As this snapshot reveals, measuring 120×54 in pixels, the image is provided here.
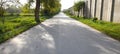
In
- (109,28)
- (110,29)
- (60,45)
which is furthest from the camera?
(109,28)

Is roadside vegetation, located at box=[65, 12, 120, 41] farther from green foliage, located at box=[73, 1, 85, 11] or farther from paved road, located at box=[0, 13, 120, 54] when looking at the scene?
green foliage, located at box=[73, 1, 85, 11]

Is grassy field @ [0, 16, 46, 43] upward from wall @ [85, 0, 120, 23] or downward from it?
downward

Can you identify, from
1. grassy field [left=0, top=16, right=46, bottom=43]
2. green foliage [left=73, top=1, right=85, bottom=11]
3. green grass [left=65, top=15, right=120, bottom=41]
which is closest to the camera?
grassy field [left=0, top=16, right=46, bottom=43]

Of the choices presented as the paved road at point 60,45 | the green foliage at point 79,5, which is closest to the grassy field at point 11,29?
the paved road at point 60,45

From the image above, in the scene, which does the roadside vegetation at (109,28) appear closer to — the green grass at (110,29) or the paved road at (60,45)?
the green grass at (110,29)

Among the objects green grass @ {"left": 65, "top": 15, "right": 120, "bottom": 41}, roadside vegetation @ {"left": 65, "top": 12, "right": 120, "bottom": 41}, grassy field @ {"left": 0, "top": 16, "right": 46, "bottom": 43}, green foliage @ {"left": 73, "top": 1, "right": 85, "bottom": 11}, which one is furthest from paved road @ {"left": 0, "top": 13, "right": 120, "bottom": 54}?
green foliage @ {"left": 73, "top": 1, "right": 85, "bottom": 11}

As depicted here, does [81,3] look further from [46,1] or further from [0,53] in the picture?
[0,53]

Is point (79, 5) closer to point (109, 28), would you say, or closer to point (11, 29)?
point (109, 28)

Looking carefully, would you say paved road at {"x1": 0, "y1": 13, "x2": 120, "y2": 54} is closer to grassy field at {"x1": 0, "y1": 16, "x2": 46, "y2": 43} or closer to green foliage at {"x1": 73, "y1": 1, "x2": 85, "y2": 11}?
grassy field at {"x1": 0, "y1": 16, "x2": 46, "y2": 43}

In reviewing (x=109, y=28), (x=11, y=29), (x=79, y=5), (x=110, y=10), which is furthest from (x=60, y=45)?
(x=79, y=5)

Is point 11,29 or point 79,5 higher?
point 79,5

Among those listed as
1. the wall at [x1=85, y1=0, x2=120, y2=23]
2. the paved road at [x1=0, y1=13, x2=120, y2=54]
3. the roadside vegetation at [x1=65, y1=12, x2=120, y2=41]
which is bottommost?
the roadside vegetation at [x1=65, y1=12, x2=120, y2=41]

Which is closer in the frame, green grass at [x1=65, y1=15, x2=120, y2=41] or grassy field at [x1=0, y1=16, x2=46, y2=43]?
grassy field at [x1=0, y1=16, x2=46, y2=43]

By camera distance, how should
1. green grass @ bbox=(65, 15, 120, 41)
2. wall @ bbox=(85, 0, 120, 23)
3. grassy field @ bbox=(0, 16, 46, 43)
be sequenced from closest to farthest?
1. grassy field @ bbox=(0, 16, 46, 43)
2. green grass @ bbox=(65, 15, 120, 41)
3. wall @ bbox=(85, 0, 120, 23)
